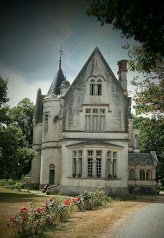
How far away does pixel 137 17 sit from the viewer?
9.62 m

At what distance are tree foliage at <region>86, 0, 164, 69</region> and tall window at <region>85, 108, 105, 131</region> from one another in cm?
1996

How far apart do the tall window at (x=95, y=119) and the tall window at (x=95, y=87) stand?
1.91m

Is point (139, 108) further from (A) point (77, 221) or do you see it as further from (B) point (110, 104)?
(B) point (110, 104)

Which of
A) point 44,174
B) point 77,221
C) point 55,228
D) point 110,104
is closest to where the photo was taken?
point 55,228

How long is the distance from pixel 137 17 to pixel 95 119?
21.6m

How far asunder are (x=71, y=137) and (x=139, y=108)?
14641 mm

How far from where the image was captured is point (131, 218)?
1474cm

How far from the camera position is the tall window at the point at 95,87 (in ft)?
103

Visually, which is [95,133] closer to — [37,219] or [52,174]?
[52,174]

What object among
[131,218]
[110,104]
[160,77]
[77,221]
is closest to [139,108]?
[160,77]

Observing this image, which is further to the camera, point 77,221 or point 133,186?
point 133,186

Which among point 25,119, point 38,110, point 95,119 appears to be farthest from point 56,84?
point 25,119

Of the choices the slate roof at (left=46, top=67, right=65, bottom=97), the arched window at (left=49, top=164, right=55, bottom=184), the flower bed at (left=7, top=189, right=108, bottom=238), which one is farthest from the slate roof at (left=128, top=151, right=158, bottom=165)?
the flower bed at (left=7, top=189, right=108, bottom=238)

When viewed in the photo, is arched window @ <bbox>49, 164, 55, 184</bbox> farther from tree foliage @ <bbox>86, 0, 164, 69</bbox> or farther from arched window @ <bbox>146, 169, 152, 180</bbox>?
tree foliage @ <bbox>86, 0, 164, 69</bbox>
